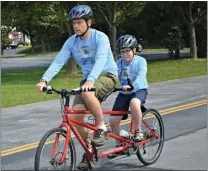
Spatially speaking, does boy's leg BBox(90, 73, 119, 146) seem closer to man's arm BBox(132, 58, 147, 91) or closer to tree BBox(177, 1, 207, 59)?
man's arm BBox(132, 58, 147, 91)

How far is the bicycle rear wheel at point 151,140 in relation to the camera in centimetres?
643

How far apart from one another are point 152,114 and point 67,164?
1.66 meters

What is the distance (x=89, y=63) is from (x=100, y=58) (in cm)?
25

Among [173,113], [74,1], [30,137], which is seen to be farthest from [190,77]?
[30,137]

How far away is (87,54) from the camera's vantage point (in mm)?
5660

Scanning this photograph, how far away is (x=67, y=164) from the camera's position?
5340mm

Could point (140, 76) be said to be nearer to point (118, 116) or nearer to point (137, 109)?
point (137, 109)

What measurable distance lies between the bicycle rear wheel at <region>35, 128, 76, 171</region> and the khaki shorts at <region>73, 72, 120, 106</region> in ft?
1.75

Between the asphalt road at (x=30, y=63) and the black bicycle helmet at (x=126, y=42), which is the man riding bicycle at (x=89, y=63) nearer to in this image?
the black bicycle helmet at (x=126, y=42)

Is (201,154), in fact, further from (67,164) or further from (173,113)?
(173,113)

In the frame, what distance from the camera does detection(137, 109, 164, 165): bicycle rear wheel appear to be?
643cm

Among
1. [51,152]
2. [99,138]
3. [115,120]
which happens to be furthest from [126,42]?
[51,152]

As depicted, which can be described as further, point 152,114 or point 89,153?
point 152,114

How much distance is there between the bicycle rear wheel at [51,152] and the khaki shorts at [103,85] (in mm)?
533
